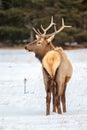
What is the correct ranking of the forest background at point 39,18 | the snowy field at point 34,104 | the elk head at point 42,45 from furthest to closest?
the forest background at point 39,18
the elk head at point 42,45
the snowy field at point 34,104

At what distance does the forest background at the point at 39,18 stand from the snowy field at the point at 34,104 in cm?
1963

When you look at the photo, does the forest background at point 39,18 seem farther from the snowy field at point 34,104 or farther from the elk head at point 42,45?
the elk head at point 42,45

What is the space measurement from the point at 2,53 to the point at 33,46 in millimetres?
26733

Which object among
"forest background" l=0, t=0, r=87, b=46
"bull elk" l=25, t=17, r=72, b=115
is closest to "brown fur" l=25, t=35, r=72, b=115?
"bull elk" l=25, t=17, r=72, b=115

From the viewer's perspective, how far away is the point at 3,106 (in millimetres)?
13492

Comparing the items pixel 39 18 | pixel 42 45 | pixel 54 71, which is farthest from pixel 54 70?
pixel 39 18

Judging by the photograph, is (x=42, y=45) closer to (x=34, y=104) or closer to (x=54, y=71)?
(x=54, y=71)

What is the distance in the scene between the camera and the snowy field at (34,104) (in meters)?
9.85

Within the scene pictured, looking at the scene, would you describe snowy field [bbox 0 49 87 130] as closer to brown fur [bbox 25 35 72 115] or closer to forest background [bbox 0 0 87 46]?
brown fur [bbox 25 35 72 115]

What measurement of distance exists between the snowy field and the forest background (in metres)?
19.6

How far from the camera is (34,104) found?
13.9 metres

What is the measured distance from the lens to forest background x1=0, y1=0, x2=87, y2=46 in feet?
142

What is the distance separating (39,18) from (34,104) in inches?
1196

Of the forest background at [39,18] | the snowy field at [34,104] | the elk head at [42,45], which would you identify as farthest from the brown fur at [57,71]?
the forest background at [39,18]
